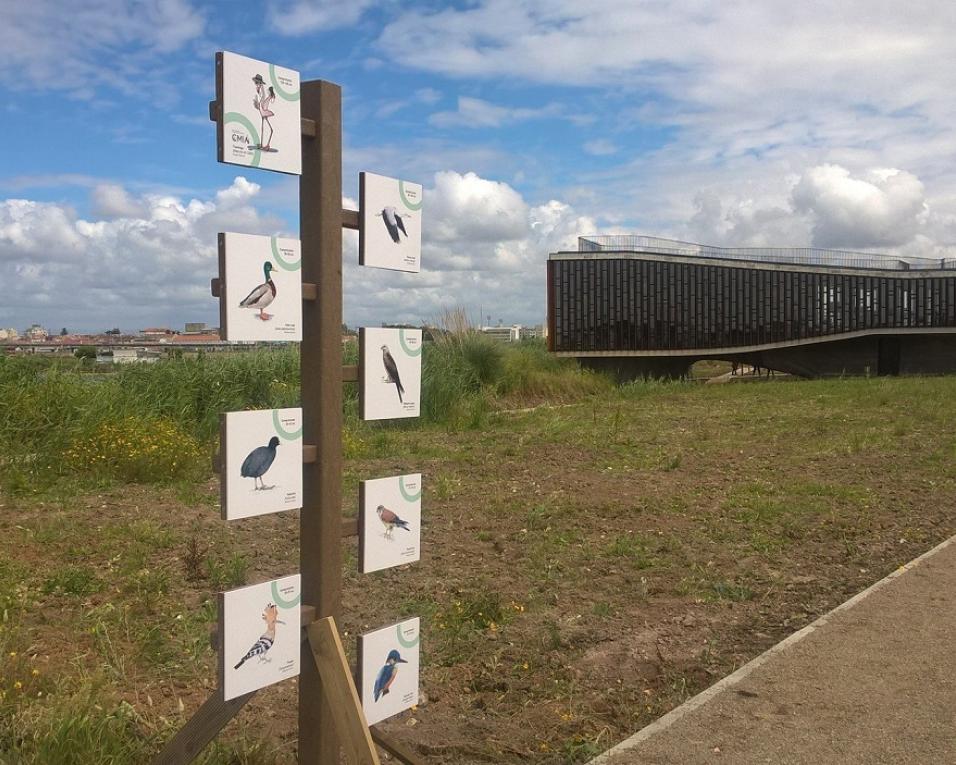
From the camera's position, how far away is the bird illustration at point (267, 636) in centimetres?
251

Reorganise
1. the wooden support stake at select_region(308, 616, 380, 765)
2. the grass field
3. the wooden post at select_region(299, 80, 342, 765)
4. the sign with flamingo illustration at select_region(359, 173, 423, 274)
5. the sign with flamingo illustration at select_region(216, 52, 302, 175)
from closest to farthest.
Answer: the sign with flamingo illustration at select_region(216, 52, 302, 175), the wooden support stake at select_region(308, 616, 380, 765), the wooden post at select_region(299, 80, 342, 765), the sign with flamingo illustration at select_region(359, 173, 423, 274), the grass field

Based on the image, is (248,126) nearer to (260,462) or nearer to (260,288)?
(260,288)

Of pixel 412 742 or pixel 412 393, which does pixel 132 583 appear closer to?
pixel 412 742

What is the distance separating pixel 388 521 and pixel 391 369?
Result: 19.6 inches

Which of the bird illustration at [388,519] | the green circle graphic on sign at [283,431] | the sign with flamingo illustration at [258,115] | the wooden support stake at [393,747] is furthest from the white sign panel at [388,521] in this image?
the sign with flamingo illustration at [258,115]

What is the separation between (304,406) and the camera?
8.72 feet

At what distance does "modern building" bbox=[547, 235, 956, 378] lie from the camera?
24906 millimetres

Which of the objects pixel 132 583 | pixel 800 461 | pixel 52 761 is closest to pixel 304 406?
pixel 52 761

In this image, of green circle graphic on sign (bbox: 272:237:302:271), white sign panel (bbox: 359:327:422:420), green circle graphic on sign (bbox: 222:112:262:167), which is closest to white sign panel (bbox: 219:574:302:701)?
white sign panel (bbox: 359:327:422:420)

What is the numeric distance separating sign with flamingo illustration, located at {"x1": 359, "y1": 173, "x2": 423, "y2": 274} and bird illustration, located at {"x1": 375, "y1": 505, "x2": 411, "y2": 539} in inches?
31.0

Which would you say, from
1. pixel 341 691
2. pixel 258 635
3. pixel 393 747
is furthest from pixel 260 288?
pixel 393 747

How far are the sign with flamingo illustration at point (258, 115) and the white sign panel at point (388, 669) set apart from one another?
147 centimetres

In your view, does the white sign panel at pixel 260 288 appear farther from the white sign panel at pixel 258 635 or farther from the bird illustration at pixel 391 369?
the white sign panel at pixel 258 635

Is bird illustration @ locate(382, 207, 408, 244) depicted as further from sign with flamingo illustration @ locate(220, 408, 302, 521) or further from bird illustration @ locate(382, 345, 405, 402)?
sign with flamingo illustration @ locate(220, 408, 302, 521)
